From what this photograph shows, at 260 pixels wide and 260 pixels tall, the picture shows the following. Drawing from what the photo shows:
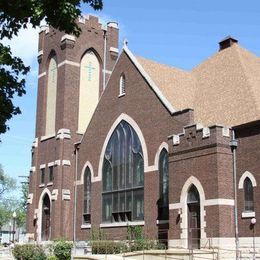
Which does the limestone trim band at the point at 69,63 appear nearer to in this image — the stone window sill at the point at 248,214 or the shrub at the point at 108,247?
the shrub at the point at 108,247

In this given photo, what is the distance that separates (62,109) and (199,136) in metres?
17.5

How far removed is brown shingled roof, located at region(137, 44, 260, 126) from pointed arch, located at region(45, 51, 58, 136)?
10824mm

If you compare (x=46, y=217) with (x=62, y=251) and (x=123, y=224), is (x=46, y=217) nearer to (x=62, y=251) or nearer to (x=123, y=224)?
(x=123, y=224)

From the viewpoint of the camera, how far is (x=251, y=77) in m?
31.6

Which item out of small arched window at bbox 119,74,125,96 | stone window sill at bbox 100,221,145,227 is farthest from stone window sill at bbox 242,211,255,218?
small arched window at bbox 119,74,125,96

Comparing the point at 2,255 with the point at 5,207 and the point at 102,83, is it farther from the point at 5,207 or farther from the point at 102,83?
the point at 5,207

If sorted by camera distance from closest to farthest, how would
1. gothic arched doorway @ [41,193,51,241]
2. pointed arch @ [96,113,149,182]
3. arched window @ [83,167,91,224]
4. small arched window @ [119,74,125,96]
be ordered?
pointed arch @ [96,113,149,182], small arched window @ [119,74,125,96], arched window @ [83,167,91,224], gothic arched doorway @ [41,193,51,241]

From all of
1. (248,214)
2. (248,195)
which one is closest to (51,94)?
(248,195)

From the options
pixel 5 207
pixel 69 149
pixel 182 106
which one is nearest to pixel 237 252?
pixel 182 106

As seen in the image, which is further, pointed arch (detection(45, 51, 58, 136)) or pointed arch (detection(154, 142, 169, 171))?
pointed arch (detection(45, 51, 58, 136))

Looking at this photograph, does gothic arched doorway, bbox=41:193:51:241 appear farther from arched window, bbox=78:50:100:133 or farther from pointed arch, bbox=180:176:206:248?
pointed arch, bbox=180:176:206:248

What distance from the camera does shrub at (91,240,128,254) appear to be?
3063cm

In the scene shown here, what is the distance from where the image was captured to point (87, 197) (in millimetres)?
39125

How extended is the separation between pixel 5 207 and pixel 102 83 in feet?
249
